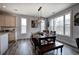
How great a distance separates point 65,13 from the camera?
205 cm

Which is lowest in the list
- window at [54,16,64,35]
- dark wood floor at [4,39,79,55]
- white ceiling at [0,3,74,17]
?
dark wood floor at [4,39,79,55]

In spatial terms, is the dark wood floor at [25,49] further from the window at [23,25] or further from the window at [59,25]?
the window at [59,25]

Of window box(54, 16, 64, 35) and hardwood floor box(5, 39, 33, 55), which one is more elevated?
window box(54, 16, 64, 35)

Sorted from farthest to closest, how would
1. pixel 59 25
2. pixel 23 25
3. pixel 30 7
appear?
pixel 23 25 → pixel 59 25 → pixel 30 7

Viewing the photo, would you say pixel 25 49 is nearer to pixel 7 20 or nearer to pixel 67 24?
pixel 7 20

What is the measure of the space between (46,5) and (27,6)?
38 cm

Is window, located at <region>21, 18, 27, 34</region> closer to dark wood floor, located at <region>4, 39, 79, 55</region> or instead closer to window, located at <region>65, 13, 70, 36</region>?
dark wood floor, located at <region>4, 39, 79, 55</region>

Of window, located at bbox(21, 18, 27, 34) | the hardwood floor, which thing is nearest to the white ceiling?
window, located at bbox(21, 18, 27, 34)

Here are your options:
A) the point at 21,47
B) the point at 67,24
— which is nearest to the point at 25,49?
the point at 21,47

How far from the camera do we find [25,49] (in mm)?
1972

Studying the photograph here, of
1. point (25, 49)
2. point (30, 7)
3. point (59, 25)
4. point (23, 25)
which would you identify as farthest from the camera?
point (23, 25)

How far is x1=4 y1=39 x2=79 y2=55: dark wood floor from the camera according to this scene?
180 cm

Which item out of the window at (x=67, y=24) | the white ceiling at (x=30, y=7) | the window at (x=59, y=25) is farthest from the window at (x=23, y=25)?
the window at (x=67, y=24)

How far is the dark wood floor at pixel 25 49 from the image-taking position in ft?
5.90
